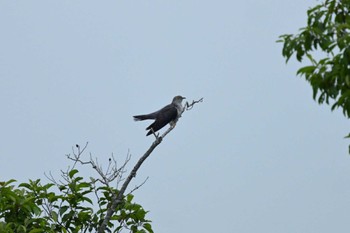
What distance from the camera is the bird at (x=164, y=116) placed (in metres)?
13.8

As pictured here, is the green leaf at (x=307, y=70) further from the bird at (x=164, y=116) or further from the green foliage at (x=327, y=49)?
the bird at (x=164, y=116)

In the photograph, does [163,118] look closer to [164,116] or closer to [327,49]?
[164,116]

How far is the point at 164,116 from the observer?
45.7 feet

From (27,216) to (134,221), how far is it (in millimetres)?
1348

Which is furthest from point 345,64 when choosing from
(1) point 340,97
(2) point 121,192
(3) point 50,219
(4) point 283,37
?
(3) point 50,219

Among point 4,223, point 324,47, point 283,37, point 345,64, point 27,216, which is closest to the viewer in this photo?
point 345,64

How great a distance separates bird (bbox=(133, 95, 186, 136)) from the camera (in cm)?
1377

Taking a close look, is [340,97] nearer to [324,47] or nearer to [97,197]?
[324,47]

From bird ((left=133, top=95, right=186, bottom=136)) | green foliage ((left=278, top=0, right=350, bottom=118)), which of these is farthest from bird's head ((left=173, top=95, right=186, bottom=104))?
green foliage ((left=278, top=0, right=350, bottom=118))

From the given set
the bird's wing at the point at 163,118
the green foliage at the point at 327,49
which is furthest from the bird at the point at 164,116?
the green foliage at the point at 327,49

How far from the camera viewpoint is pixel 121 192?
942 cm

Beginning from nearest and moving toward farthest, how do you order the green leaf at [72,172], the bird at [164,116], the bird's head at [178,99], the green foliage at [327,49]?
the green foliage at [327,49]
the green leaf at [72,172]
the bird at [164,116]
the bird's head at [178,99]

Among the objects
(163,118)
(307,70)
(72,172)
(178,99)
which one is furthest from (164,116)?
(307,70)

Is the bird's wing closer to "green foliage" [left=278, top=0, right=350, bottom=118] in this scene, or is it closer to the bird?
the bird
